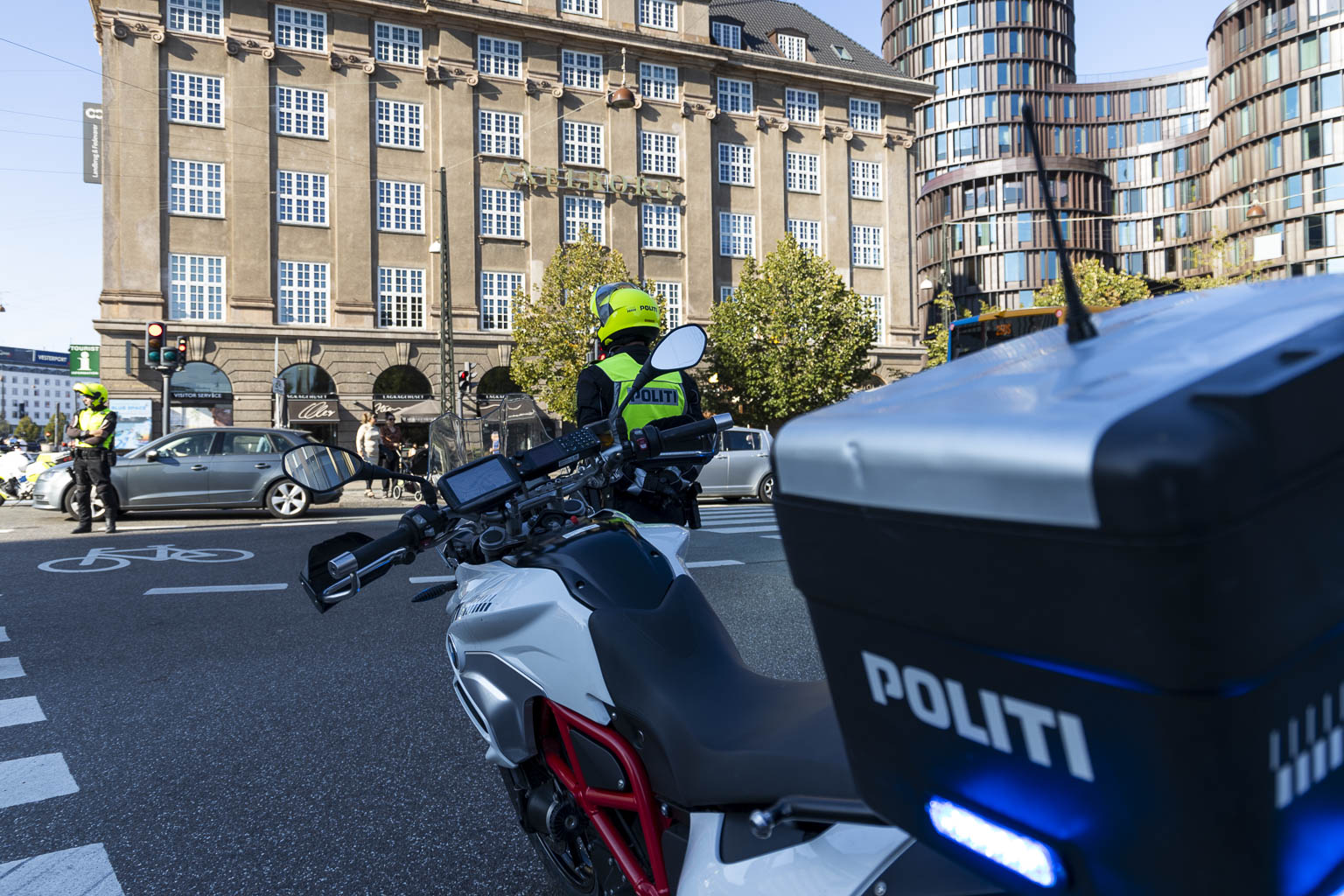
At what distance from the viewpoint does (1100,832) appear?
2.49 ft

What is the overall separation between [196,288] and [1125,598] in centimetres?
3333

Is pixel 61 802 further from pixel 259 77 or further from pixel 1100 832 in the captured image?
pixel 259 77

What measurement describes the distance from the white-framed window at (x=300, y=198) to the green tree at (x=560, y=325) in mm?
7519

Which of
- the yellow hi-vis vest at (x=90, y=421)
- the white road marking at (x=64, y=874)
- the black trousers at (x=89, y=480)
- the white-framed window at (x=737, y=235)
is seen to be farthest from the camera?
the white-framed window at (x=737, y=235)

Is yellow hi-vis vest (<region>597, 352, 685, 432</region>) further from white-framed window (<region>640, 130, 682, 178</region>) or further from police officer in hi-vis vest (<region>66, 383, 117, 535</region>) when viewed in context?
white-framed window (<region>640, 130, 682, 178</region>)

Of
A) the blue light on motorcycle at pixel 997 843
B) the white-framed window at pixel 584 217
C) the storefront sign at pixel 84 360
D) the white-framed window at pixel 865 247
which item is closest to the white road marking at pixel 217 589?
the blue light on motorcycle at pixel 997 843

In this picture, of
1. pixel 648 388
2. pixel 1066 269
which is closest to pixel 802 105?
pixel 648 388

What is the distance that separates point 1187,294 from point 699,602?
1.08m

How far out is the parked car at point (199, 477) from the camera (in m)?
13.0

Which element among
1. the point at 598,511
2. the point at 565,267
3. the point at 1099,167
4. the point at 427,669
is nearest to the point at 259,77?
the point at 565,267

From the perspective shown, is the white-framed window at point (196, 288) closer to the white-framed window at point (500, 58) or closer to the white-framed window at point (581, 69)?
the white-framed window at point (500, 58)

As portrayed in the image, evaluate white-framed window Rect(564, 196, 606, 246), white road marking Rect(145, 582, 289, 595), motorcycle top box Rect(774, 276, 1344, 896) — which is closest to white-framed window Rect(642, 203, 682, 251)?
white-framed window Rect(564, 196, 606, 246)

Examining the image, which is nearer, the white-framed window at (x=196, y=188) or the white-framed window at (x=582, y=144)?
the white-framed window at (x=196, y=188)

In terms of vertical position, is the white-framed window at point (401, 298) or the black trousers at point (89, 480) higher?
the white-framed window at point (401, 298)
